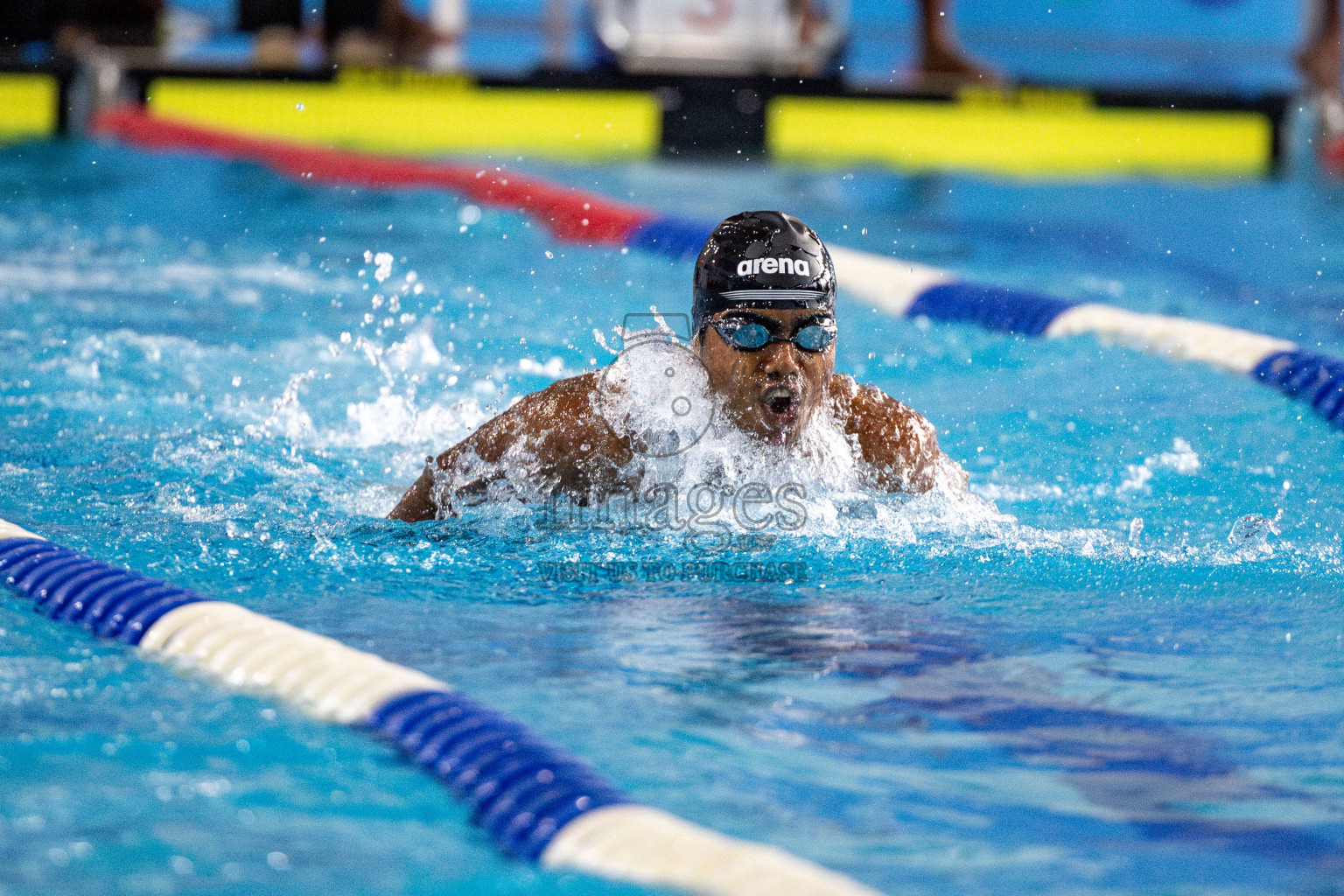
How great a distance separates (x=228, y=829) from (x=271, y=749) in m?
0.24

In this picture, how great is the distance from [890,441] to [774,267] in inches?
19.7

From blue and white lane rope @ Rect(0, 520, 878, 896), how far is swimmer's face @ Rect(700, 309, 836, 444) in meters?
1.03

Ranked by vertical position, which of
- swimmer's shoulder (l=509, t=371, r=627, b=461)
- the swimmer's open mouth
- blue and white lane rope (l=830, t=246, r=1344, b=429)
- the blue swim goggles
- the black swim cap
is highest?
the black swim cap

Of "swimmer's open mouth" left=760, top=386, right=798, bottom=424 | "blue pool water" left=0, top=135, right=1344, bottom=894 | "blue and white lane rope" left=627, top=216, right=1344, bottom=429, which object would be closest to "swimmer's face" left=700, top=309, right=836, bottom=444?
"swimmer's open mouth" left=760, top=386, right=798, bottom=424

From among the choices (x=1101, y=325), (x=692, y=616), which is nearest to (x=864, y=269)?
(x=1101, y=325)

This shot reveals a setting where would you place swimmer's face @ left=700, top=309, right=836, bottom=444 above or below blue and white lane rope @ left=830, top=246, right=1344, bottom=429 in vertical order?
above

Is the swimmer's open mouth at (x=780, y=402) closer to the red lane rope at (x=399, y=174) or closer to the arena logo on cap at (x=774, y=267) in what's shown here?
the arena logo on cap at (x=774, y=267)

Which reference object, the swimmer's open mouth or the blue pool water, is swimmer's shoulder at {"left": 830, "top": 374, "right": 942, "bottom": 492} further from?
the swimmer's open mouth

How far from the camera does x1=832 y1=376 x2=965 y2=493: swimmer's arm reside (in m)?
3.51

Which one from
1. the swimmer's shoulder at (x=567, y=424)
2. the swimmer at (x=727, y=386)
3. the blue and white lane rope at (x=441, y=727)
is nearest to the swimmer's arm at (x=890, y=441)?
the swimmer at (x=727, y=386)

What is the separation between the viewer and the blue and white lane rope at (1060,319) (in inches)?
189

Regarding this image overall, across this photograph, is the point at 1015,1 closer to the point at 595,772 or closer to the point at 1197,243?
the point at 1197,243

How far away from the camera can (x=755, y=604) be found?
9.43 ft

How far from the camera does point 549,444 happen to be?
10.6 feet
